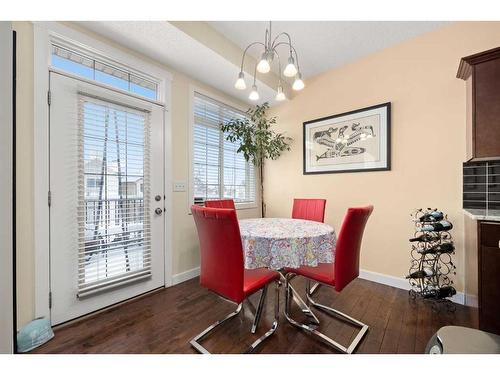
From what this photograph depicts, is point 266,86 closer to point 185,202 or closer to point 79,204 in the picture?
point 185,202

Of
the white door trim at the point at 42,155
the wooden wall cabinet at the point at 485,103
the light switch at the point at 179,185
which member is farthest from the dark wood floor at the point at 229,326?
the wooden wall cabinet at the point at 485,103

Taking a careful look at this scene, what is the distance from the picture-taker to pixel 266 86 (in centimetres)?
295

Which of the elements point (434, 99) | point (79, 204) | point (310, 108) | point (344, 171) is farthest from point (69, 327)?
point (434, 99)

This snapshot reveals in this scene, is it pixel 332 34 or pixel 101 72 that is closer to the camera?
pixel 101 72

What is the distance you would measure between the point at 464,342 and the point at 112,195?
2465 mm

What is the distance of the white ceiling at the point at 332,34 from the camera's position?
2172mm

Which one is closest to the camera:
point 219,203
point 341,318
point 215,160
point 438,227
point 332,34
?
point 341,318

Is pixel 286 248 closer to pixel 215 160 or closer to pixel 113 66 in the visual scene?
pixel 215 160

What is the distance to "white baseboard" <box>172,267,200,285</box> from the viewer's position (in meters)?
2.52

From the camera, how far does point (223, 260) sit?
1.37 metres

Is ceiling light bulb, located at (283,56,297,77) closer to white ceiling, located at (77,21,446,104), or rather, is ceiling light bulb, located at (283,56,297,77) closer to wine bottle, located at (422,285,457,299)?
white ceiling, located at (77,21,446,104)

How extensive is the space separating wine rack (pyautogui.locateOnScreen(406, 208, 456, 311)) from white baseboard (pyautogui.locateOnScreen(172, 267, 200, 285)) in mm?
2298

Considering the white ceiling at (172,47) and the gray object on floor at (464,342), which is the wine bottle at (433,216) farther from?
the white ceiling at (172,47)

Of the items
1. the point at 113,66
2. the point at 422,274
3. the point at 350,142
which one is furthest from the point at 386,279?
the point at 113,66
